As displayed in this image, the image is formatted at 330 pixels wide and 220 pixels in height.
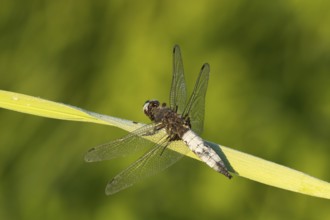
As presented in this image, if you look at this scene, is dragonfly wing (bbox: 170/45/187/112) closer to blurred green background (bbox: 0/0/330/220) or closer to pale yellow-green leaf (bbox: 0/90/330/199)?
blurred green background (bbox: 0/0/330/220)

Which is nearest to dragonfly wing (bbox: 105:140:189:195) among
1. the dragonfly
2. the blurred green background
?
the dragonfly

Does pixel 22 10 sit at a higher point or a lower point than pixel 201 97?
higher

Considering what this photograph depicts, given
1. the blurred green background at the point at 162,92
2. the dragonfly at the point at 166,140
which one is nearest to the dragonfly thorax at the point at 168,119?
the dragonfly at the point at 166,140

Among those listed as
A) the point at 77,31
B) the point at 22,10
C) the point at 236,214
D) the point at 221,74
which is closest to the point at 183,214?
the point at 236,214

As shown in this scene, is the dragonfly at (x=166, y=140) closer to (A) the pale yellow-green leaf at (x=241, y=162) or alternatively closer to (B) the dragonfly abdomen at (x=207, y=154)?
(B) the dragonfly abdomen at (x=207, y=154)

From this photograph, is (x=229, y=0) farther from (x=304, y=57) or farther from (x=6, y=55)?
(x=6, y=55)

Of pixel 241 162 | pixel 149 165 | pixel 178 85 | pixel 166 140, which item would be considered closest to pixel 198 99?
pixel 178 85

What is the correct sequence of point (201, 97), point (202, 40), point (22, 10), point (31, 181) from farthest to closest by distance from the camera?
point (22, 10)
point (202, 40)
point (31, 181)
point (201, 97)
